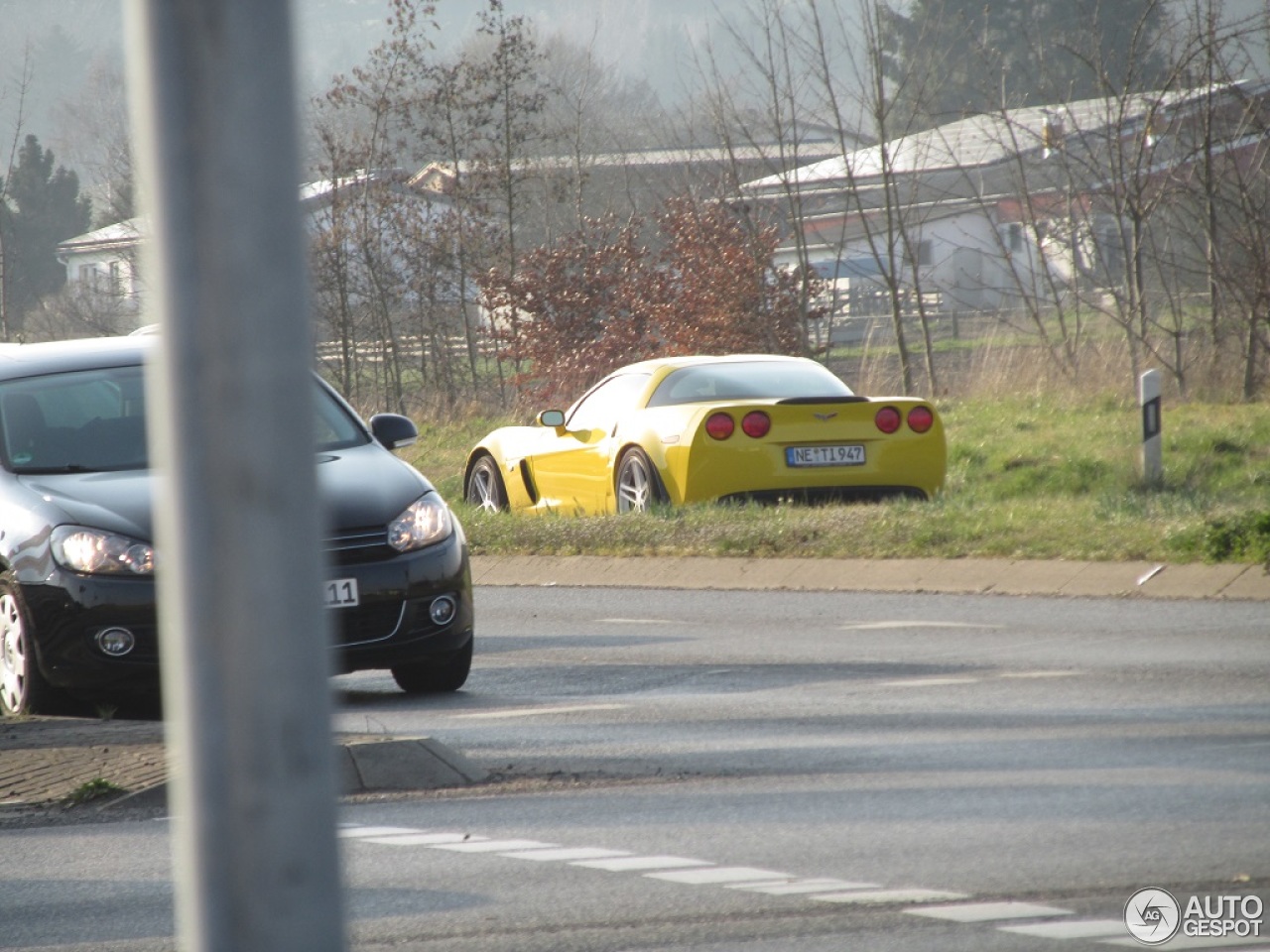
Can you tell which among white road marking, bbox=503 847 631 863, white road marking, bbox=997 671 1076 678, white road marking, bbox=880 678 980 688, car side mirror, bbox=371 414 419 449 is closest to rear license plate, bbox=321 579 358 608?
car side mirror, bbox=371 414 419 449

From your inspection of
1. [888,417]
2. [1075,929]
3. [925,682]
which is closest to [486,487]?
[888,417]

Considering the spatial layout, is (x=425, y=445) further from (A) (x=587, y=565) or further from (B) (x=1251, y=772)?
(B) (x=1251, y=772)

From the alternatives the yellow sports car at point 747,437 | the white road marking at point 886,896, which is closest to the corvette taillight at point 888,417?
the yellow sports car at point 747,437

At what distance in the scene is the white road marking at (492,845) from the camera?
5629 mm

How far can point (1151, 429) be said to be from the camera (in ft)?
48.3

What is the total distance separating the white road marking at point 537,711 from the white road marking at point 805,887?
11.2 feet

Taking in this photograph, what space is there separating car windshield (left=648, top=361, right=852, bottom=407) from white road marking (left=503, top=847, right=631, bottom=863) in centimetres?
989

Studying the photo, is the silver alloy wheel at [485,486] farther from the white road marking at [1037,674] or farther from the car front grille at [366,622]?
the white road marking at [1037,674]

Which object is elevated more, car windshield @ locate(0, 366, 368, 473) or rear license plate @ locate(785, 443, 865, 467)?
car windshield @ locate(0, 366, 368, 473)

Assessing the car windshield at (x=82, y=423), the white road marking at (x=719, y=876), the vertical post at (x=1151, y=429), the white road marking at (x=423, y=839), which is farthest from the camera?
the vertical post at (x=1151, y=429)

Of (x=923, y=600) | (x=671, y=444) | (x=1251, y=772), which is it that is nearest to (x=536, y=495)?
(x=671, y=444)

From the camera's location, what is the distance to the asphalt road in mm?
4734

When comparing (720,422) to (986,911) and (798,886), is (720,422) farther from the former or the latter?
(986,911)

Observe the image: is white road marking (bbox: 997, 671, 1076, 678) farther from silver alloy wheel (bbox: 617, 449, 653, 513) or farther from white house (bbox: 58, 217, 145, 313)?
white house (bbox: 58, 217, 145, 313)
